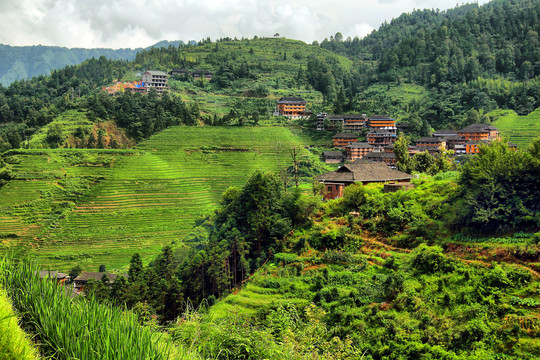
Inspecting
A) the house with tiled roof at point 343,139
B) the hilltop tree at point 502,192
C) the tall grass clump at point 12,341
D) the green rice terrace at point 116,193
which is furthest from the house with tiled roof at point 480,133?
the tall grass clump at point 12,341

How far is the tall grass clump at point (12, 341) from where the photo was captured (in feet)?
13.0

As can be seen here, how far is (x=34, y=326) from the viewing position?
481cm

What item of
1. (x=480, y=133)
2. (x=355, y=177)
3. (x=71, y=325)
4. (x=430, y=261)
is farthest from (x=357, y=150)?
(x=71, y=325)

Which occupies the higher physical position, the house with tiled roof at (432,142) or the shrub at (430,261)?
the house with tiled roof at (432,142)

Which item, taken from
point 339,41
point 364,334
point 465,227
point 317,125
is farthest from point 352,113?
point 339,41

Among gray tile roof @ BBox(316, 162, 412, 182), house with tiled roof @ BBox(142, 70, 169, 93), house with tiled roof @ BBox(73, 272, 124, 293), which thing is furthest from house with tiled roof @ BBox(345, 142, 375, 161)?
house with tiled roof @ BBox(142, 70, 169, 93)

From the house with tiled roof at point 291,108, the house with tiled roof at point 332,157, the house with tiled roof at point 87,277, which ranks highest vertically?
the house with tiled roof at point 291,108

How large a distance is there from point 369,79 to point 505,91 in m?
24.1

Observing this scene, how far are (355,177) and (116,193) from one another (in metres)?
19.5

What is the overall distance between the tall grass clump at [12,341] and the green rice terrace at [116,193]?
21921 millimetres

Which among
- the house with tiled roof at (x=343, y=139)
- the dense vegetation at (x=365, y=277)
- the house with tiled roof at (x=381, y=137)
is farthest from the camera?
the house with tiled roof at (x=381, y=137)

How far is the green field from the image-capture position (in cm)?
4450

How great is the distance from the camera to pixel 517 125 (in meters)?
48.6

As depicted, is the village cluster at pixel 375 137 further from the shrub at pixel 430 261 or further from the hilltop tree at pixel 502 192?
the shrub at pixel 430 261
